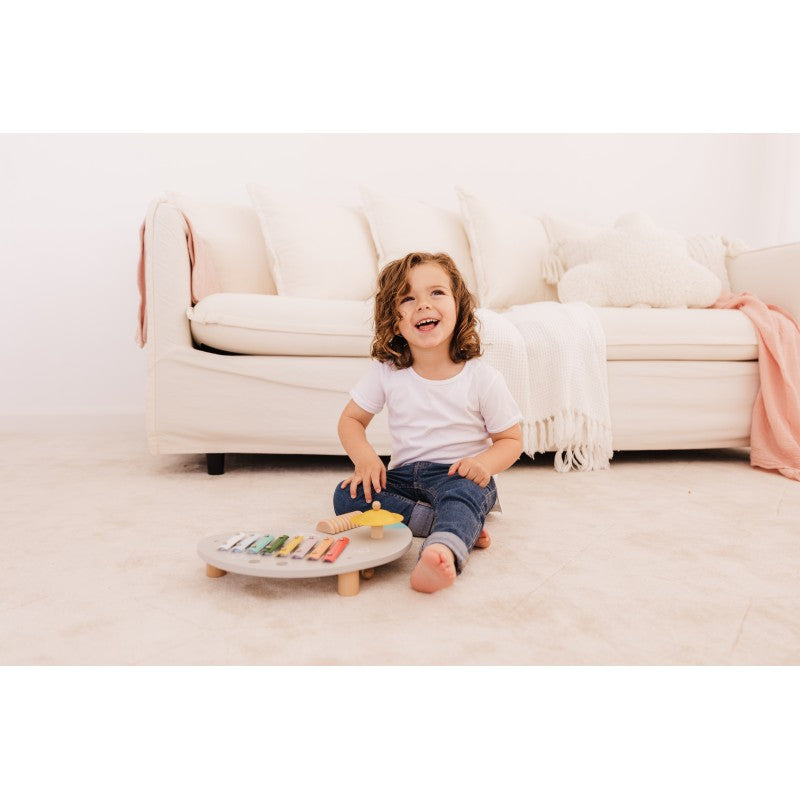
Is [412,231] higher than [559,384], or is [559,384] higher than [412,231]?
[412,231]

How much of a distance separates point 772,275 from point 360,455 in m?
1.76

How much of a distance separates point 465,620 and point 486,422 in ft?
1.58

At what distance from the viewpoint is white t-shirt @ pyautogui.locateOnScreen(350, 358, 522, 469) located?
1.23 m

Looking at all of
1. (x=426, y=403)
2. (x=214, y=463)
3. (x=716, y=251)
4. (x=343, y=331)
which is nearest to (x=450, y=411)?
(x=426, y=403)

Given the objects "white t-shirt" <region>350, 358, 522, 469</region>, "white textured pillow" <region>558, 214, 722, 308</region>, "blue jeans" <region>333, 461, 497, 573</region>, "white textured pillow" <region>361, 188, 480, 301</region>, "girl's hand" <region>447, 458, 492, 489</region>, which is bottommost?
"blue jeans" <region>333, 461, 497, 573</region>

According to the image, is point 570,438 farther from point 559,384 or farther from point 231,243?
point 231,243

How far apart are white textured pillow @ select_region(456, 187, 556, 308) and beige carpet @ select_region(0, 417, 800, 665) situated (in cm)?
96

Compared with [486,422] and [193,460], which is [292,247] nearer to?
[193,460]

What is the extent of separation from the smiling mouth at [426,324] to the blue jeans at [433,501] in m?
0.26

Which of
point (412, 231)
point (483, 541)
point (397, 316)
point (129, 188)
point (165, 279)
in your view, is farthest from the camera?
point (129, 188)

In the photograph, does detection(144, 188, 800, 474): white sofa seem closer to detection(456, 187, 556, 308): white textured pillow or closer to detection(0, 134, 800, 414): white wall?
detection(456, 187, 556, 308): white textured pillow

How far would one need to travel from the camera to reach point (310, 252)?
2.22 metres

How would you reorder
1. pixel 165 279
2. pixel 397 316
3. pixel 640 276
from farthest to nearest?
pixel 640 276
pixel 165 279
pixel 397 316

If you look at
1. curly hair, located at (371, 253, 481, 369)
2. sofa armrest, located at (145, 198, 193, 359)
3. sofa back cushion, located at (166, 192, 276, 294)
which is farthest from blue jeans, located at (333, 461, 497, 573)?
sofa back cushion, located at (166, 192, 276, 294)
